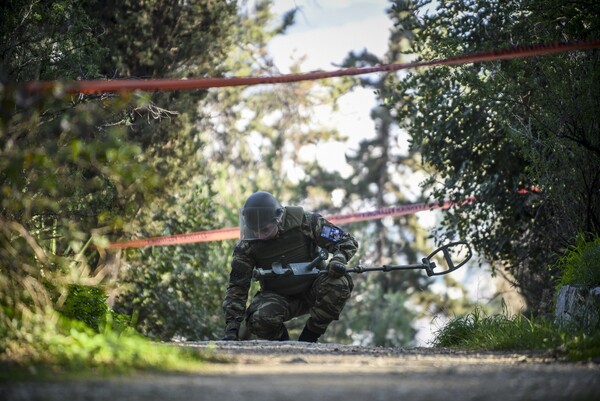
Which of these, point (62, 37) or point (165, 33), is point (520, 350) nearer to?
point (62, 37)

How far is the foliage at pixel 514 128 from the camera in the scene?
26.8 ft

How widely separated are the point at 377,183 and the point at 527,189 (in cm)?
2372

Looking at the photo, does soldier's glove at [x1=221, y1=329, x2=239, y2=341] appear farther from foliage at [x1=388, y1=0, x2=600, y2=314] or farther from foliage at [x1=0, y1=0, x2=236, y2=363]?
foliage at [x1=388, y1=0, x2=600, y2=314]

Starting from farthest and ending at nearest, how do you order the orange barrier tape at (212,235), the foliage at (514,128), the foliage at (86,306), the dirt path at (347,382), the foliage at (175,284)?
the foliage at (175,284), the orange barrier tape at (212,235), the foliage at (514,128), the foliage at (86,306), the dirt path at (347,382)

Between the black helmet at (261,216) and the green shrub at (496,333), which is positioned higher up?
the black helmet at (261,216)

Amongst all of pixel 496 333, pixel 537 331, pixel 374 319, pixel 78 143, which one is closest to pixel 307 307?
pixel 496 333

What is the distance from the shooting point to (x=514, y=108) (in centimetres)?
948

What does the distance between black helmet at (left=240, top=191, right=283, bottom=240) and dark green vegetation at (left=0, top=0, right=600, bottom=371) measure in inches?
42.5

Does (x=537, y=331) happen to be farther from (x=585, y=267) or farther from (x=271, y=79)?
(x=271, y=79)

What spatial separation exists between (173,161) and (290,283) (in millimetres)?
3441

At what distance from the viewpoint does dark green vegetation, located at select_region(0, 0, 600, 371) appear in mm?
5328

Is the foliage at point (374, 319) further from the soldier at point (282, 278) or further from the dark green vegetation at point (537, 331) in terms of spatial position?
the dark green vegetation at point (537, 331)

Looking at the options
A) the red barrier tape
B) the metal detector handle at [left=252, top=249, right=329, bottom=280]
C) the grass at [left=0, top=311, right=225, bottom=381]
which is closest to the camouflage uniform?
the metal detector handle at [left=252, top=249, right=329, bottom=280]

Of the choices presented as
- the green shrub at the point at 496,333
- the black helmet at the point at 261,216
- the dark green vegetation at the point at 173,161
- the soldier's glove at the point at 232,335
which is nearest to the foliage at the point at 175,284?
the dark green vegetation at the point at 173,161
